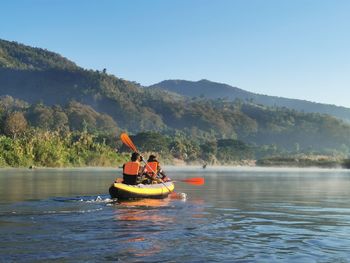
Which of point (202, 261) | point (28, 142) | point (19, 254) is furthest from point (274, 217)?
point (28, 142)

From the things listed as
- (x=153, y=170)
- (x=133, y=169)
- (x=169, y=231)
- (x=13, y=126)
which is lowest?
(x=169, y=231)

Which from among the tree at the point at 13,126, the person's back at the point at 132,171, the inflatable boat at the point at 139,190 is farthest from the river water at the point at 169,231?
the tree at the point at 13,126

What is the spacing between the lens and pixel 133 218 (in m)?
20.0

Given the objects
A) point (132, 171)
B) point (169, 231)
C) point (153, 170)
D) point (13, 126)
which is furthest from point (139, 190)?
point (13, 126)

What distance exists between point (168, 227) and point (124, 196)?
28.7 feet

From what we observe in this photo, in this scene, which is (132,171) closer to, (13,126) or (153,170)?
(153,170)

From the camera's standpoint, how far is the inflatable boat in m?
25.9

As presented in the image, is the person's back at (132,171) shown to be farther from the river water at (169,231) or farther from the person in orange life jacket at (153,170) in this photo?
the person in orange life jacket at (153,170)

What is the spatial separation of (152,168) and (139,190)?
2793mm

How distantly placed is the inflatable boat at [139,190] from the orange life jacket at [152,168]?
75cm

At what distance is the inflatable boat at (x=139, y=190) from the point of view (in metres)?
25.9

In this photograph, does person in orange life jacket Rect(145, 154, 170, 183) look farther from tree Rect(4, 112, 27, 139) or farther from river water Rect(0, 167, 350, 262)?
tree Rect(4, 112, 27, 139)

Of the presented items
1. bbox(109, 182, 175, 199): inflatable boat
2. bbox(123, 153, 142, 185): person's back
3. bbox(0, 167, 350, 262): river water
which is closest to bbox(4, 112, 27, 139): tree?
bbox(109, 182, 175, 199): inflatable boat

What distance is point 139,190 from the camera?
26.9 m
